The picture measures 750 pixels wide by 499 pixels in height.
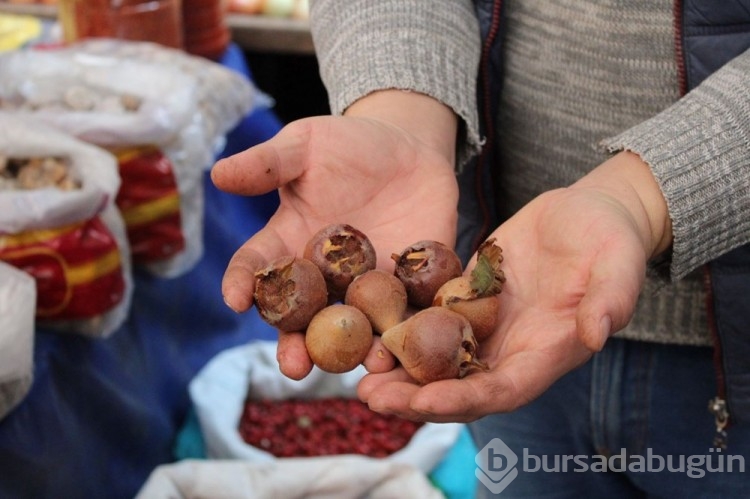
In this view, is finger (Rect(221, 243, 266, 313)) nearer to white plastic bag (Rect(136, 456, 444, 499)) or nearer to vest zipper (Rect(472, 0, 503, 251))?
vest zipper (Rect(472, 0, 503, 251))

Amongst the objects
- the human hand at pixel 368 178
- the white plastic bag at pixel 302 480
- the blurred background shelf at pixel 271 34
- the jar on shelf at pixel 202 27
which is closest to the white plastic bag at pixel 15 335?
the white plastic bag at pixel 302 480

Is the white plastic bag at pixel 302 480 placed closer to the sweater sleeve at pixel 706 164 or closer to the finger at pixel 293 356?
the finger at pixel 293 356

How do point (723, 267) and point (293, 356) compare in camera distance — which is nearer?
point (293, 356)

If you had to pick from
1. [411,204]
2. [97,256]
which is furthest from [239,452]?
[411,204]

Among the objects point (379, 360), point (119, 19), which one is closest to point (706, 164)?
point (379, 360)

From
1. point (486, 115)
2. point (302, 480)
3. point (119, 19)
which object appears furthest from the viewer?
point (119, 19)

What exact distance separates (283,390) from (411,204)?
4.51 feet

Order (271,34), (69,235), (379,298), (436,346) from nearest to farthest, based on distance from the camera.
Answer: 1. (436,346)
2. (379,298)
3. (69,235)
4. (271,34)

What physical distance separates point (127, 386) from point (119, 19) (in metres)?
1.18

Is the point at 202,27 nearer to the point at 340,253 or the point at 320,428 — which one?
the point at 320,428

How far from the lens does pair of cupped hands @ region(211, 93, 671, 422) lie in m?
0.89

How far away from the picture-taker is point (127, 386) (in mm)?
2053

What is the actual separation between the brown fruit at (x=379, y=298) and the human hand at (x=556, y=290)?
86 mm

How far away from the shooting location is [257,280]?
1.05 metres
